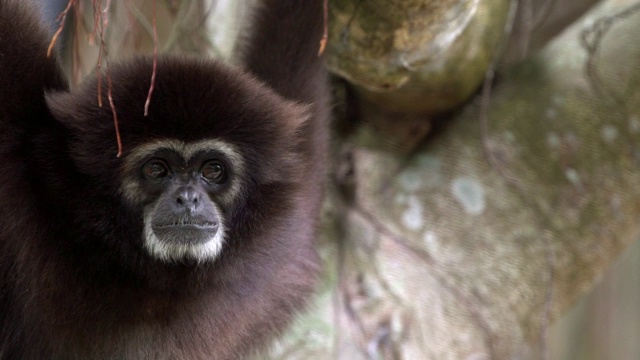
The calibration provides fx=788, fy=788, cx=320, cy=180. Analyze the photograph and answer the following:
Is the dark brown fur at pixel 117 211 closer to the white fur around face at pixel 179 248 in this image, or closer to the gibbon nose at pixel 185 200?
the white fur around face at pixel 179 248

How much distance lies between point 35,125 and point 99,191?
39 cm

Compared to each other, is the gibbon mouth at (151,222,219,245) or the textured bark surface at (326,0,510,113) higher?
the textured bark surface at (326,0,510,113)

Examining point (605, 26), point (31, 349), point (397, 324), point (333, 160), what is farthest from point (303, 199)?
point (605, 26)

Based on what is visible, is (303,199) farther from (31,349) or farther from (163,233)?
(31,349)

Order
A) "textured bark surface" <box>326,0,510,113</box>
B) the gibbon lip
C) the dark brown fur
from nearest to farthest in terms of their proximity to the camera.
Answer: the dark brown fur → the gibbon lip → "textured bark surface" <box>326,0,510,113</box>

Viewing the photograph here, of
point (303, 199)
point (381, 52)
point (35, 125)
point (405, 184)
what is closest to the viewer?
point (35, 125)

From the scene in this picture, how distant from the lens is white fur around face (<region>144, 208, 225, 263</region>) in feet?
11.3

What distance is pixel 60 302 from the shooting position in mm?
3432

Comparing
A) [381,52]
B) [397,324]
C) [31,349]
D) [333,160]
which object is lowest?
[31,349]

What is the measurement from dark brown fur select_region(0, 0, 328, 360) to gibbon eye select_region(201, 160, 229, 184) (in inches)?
5.1

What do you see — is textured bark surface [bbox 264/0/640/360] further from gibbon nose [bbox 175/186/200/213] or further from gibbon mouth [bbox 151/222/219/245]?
gibbon nose [bbox 175/186/200/213]

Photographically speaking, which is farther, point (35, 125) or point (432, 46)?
point (432, 46)

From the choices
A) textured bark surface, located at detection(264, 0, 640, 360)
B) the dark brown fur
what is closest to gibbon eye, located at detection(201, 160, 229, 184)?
the dark brown fur

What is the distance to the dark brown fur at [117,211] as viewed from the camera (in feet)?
10.7
